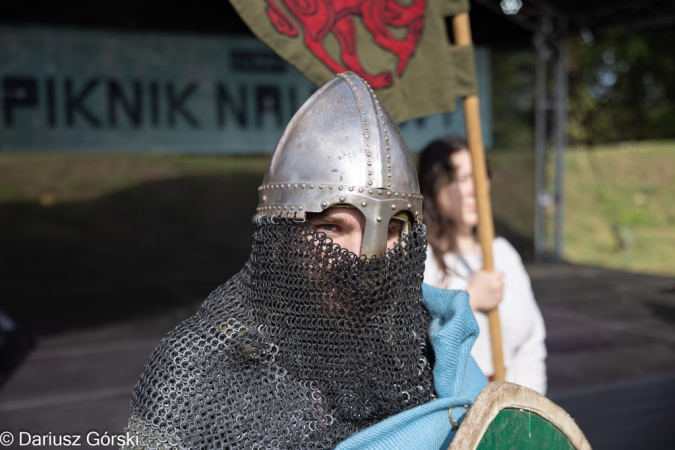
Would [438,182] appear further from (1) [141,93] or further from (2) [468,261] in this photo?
(1) [141,93]

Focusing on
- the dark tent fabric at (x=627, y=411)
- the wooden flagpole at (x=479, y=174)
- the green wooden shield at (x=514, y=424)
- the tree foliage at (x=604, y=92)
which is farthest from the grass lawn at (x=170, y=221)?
the green wooden shield at (x=514, y=424)

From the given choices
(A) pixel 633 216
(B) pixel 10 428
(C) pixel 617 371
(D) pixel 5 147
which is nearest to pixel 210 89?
(D) pixel 5 147

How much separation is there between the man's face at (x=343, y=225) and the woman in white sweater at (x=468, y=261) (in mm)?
915

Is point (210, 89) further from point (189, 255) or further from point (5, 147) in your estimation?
point (189, 255)

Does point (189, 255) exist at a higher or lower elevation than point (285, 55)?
lower

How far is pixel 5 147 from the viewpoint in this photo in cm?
644

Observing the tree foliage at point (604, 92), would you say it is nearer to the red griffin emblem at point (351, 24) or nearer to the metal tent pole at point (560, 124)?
the metal tent pole at point (560, 124)

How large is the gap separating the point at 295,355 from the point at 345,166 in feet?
1.34

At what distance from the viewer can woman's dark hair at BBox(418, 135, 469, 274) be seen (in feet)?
8.05

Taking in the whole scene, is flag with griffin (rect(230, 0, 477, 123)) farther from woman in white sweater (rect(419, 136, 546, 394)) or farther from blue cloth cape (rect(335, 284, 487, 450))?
blue cloth cape (rect(335, 284, 487, 450))

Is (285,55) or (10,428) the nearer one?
(285,55)

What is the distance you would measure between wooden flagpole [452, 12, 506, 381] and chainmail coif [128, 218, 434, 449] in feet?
2.40

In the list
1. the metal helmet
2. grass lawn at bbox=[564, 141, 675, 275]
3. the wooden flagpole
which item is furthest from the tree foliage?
the metal helmet

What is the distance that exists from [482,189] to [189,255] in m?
11.3
